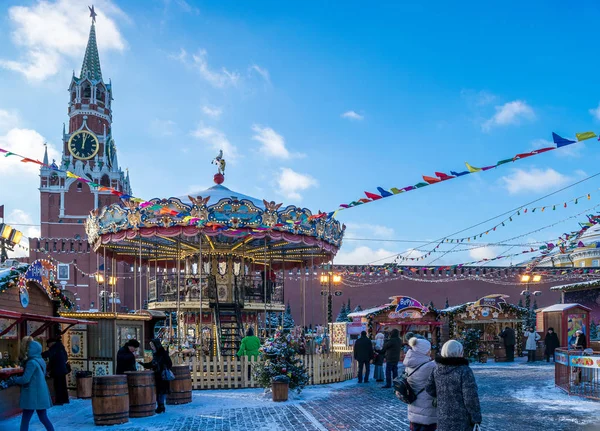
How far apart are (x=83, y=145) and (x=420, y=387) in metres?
71.3

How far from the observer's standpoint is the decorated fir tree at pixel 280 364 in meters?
13.3

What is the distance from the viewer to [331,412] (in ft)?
37.6

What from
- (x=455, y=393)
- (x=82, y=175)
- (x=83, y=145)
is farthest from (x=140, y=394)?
(x=83, y=145)

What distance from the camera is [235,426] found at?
1005 cm

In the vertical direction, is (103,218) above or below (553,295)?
above

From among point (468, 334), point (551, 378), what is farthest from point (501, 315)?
point (551, 378)

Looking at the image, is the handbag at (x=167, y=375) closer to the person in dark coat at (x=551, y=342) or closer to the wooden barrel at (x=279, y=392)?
the wooden barrel at (x=279, y=392)

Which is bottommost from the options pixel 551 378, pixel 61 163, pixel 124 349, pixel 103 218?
pixel 551 378

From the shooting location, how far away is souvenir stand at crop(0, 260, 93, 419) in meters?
10.7

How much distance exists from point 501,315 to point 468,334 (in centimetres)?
455

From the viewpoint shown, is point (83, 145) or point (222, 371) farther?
point (83, 145)

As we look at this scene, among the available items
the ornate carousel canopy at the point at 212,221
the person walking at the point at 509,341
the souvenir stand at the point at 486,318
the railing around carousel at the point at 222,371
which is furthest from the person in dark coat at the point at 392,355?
the souvenir stand at the point at 486,318

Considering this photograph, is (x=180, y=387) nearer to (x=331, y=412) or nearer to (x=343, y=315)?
(x=331, y=412)

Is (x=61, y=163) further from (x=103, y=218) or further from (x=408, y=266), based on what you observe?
(x=103, y=218)
